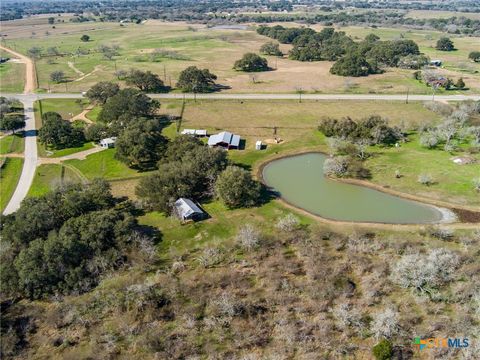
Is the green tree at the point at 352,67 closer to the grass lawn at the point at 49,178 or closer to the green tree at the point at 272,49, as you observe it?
the green tree at the point at 272,49

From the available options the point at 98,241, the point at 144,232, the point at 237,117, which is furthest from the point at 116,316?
the point at 237,117

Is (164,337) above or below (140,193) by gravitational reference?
below

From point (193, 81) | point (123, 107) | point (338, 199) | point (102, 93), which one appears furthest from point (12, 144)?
point (338, 199)

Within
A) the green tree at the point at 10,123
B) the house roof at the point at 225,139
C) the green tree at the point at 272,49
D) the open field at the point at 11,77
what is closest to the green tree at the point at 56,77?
the open field at the point at 11,77

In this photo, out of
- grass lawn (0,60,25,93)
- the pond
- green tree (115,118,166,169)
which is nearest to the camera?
the pond

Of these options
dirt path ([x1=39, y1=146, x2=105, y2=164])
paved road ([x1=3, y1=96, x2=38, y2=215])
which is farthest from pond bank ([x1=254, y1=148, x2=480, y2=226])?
paved road ([x1=3, y1=96, x2=38, y2=215])

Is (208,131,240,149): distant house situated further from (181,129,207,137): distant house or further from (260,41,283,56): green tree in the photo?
(260,41,283,56): green tree

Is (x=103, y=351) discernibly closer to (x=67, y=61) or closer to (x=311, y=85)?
(x=311, y=85)
